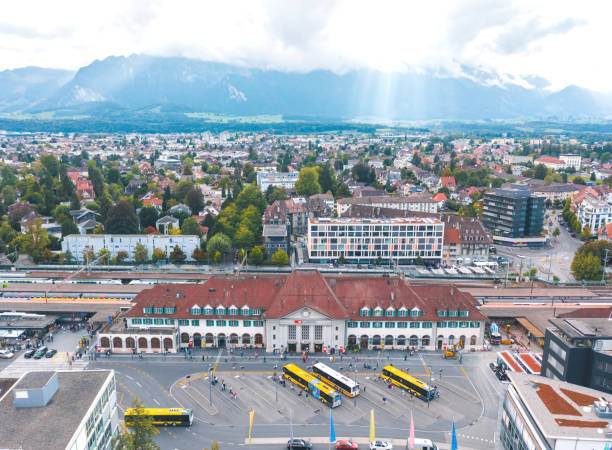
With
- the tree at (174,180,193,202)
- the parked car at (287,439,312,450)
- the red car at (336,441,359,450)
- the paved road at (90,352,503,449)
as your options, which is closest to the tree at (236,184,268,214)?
the tree at (174,180,193,202)

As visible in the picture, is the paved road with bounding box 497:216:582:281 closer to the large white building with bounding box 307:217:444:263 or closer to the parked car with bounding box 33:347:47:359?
the large white building with bounding box 307:217:444:263

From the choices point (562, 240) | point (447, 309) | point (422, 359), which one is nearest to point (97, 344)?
point (422, 359)

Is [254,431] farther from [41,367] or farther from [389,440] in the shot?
[41,367]

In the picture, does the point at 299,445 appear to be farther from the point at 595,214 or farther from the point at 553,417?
the point at 595,214

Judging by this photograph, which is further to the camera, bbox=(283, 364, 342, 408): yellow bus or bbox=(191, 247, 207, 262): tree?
bbox=(191, 247, 207, 262): tree

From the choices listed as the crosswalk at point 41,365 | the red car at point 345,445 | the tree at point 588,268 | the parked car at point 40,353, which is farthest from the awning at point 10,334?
→ the tree at point 588,268

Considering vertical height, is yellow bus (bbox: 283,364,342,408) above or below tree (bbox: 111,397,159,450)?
below
